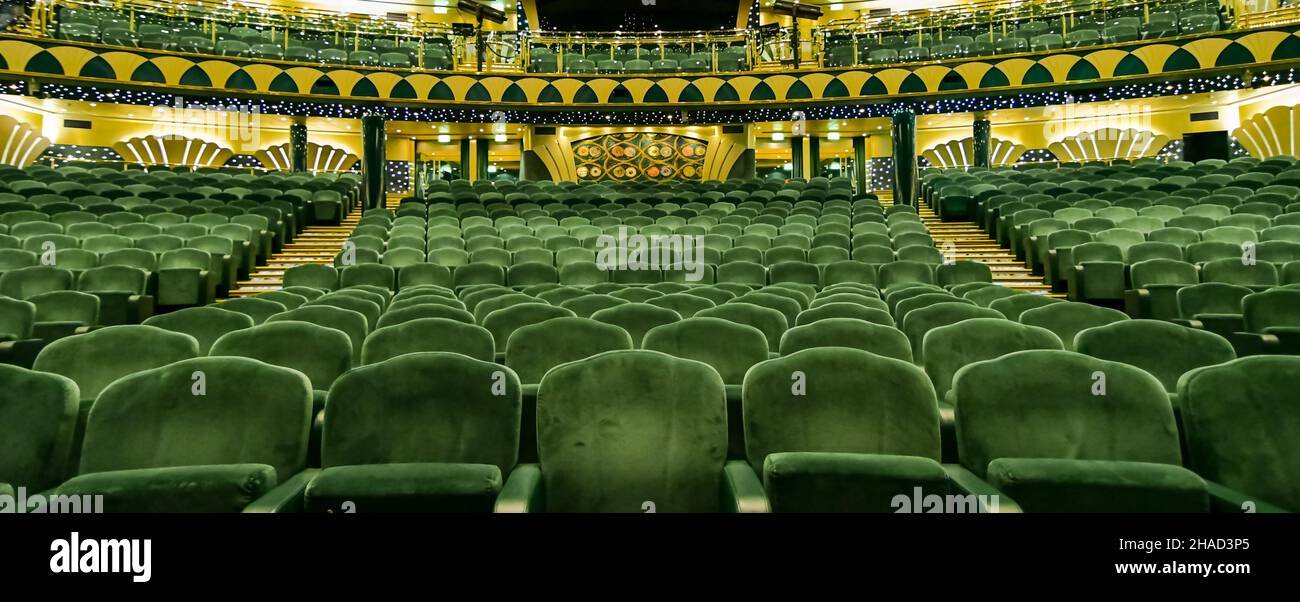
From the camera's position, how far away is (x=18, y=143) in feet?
38.1

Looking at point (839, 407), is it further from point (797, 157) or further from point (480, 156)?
point (480, 156)

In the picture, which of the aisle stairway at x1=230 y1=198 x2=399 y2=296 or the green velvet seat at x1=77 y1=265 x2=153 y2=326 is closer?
the green velvet seat at x1=77 y1=265 x2=153 y2=326

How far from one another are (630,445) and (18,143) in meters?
14.8

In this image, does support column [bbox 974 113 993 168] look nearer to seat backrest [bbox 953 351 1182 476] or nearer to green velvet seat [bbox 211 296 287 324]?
seat backrest [bbox 953 351 1182 476]

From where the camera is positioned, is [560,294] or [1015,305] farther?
[560,294]

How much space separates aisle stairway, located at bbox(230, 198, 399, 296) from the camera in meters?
5.89

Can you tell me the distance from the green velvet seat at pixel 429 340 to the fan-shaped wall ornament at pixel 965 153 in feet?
45.8

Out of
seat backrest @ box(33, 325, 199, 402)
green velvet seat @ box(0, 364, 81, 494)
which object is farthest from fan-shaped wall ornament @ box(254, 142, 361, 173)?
green velvet seat @ box(0, 364, 81, 494)

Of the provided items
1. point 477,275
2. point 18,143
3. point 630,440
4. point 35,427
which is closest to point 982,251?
point 477,275

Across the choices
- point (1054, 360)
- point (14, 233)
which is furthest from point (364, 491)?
point (14, 233)

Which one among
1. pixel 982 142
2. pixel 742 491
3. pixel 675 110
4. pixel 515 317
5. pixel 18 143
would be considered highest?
pixel 675 110

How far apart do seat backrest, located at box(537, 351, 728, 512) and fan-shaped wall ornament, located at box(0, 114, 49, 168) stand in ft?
46.4

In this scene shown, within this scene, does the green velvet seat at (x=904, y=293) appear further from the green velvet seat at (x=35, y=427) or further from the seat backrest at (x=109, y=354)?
the green velvet seat at (x=35, y=427)
